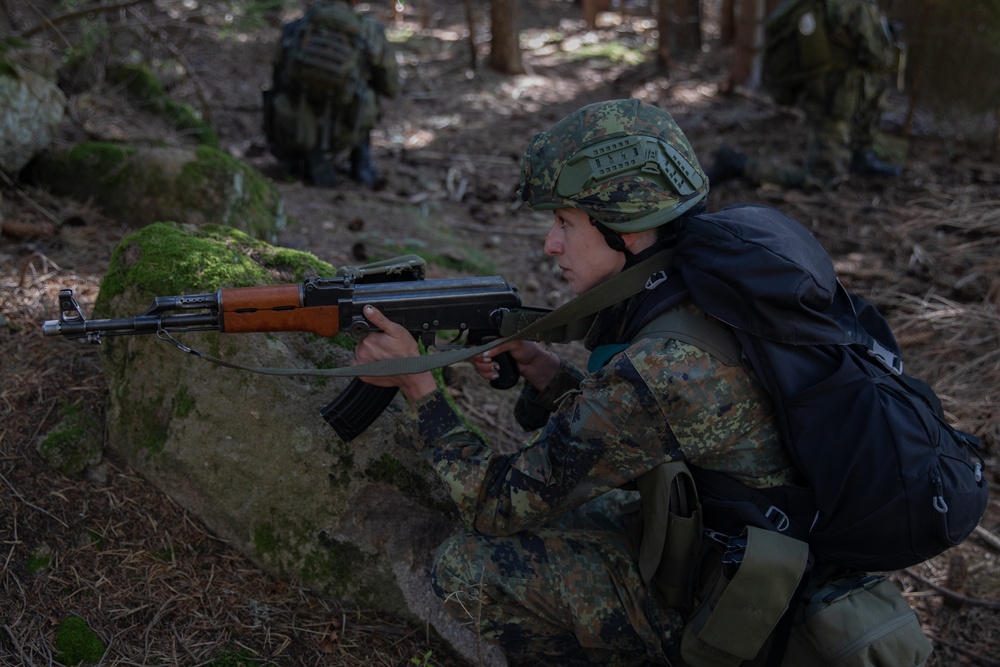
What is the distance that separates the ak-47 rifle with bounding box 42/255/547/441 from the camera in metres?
3.12

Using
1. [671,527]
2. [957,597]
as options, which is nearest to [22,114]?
[671,527]

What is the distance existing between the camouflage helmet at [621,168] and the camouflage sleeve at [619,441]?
1.69 ft

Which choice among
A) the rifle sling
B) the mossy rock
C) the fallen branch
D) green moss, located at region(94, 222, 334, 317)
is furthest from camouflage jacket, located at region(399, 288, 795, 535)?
the mossy rock

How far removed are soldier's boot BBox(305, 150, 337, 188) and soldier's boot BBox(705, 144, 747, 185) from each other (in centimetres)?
422

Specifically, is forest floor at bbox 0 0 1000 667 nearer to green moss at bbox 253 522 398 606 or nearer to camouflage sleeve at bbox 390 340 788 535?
green moss at bbox 253 522 398 606

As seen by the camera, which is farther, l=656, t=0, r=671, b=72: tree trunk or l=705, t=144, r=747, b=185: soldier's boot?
l=656, t=0, r=671, b=72: tree trunk

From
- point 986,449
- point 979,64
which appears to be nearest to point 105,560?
point 986,449

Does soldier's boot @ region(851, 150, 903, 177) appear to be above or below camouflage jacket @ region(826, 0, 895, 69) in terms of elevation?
below

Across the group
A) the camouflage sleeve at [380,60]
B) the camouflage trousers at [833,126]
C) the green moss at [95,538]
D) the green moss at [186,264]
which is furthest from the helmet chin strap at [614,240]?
the camouflage trousers at [833,126]

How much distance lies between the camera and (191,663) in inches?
128

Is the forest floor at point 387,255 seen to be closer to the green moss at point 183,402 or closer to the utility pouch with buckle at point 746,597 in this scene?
the green moss at point 183,402

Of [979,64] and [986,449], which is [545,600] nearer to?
[986,449]

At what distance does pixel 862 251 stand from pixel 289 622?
21.1 ft

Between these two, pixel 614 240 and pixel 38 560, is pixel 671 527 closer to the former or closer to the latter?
pixel 614 240
